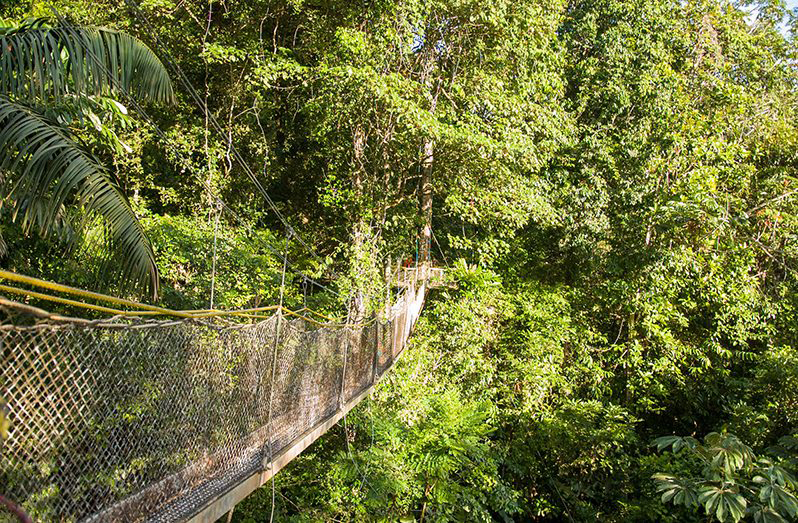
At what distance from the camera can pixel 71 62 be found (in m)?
2.57

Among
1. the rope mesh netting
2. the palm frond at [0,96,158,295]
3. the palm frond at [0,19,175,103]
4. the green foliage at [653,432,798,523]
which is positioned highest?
the palm frond at [0,19,175,103]

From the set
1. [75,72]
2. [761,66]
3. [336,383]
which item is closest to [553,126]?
[761,66]

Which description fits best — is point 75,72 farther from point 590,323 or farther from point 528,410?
point 590,323

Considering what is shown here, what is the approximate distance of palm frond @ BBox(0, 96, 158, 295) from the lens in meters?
2.34

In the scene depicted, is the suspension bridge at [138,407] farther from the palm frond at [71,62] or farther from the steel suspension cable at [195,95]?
the steel suspension cable at [195,95]

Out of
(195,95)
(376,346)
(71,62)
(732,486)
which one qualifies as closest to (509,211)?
(376,346)

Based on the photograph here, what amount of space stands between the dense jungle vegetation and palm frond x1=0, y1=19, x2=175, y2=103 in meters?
2.60

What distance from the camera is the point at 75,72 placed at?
2541 mm

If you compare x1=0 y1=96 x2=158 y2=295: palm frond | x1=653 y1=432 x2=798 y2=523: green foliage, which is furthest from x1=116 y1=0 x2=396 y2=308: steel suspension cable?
x1=653 y1=432 x2=798 y2=523: green foliage

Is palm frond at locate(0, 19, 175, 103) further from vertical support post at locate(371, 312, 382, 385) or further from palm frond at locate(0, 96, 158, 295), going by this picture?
vertical support post at locate(371, 312, 382, 385)

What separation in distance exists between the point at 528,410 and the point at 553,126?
4.03 m

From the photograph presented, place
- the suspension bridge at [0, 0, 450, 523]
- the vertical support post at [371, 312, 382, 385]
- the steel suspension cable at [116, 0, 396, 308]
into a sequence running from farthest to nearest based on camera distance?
the vertical support post at [371, 312, 382, 385], the steel suspension cable at [116, 0, 396, 308], the suspension bridge at [0, 0, 450, 523]

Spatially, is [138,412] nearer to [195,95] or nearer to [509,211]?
[195,95]

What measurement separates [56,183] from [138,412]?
4.68 feet
